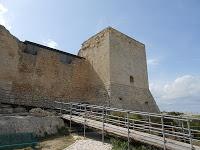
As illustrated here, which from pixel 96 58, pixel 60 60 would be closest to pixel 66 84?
pixel 60 60

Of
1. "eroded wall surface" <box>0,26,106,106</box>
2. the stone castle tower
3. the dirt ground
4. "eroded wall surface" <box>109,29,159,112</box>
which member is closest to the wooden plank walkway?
the dirt ground

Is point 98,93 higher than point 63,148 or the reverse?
higher

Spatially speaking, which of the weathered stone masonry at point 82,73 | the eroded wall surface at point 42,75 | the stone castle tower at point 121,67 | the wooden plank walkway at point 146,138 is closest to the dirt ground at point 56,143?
the wooden plank walkway at point 146,138

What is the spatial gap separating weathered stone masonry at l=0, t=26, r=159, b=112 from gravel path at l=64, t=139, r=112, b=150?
607cm

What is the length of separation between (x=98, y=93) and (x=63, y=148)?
9427mm

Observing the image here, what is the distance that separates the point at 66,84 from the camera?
52.5 feet

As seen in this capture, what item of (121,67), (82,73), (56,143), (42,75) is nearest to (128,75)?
(121,67)

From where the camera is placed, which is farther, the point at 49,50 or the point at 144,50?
the point at 144,50

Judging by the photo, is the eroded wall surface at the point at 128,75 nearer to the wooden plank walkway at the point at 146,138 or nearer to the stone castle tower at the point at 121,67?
the stone castle tower at the point at 121,67

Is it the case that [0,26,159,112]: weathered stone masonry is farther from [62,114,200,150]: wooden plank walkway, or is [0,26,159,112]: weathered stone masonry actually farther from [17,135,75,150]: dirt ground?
[62,114,200,150]: wooden plank walkway

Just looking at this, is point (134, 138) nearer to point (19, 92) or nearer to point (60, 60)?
point (19, 92)

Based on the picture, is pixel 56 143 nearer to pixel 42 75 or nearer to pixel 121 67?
pixel 42 75

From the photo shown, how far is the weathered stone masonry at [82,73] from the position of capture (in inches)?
522

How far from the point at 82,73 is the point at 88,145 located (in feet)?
33.9
